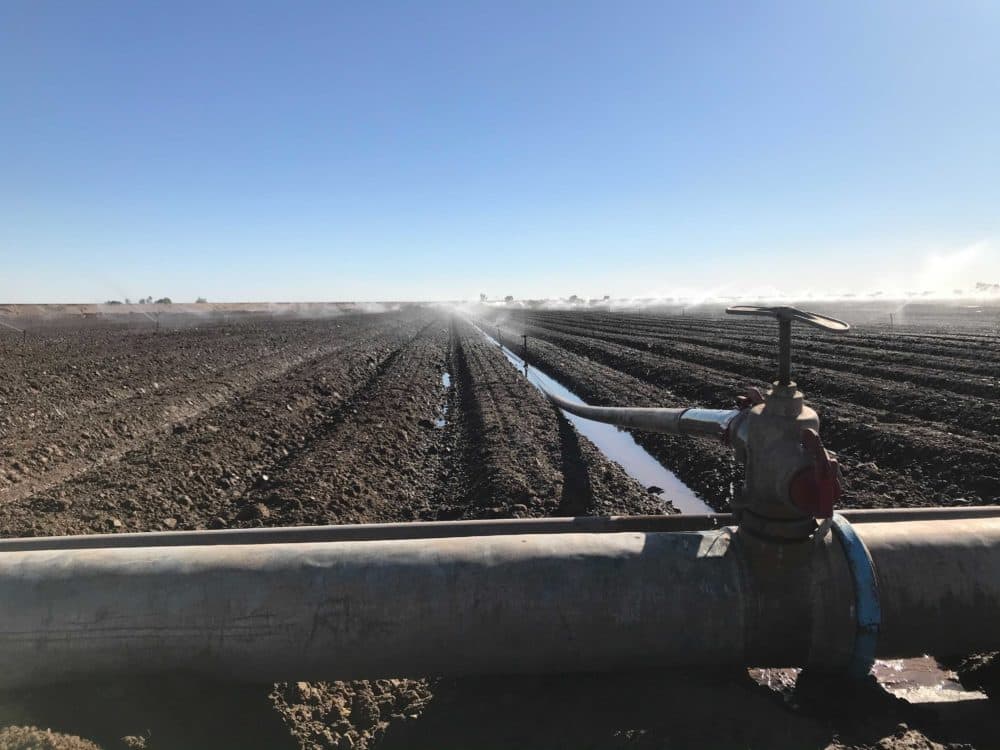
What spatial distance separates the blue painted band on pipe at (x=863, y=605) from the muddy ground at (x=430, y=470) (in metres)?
0.28

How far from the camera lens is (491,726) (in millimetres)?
2305

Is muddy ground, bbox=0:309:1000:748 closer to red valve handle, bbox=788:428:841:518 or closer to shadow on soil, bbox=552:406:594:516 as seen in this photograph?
shadow on soil, bbox=552:406:594:516

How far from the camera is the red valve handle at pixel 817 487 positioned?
2.19 m

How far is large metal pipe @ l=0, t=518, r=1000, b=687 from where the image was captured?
2.18m

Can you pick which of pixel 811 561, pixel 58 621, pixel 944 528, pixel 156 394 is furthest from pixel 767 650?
pixel 156 394

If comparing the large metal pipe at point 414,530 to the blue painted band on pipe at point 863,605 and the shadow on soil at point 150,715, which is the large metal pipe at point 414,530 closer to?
the blue painted band on pipe at point 863,605

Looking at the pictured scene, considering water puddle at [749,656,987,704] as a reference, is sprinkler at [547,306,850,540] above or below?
above

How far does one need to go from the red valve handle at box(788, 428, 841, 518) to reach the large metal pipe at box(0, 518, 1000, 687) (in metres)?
0.23

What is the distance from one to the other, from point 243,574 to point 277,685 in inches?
27.8

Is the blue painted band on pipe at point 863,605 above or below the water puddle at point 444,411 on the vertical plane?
above

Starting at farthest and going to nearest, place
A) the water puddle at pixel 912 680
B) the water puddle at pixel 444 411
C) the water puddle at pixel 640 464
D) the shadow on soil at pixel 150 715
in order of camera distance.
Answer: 1. the water puddle at pixel 444 411
2. the water puddle at pixel 640 464
3. the water puddle at pixel 912 680
4. the shadow on soil at pixel 150 715

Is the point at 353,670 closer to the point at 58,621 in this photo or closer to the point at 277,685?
the point at 277,685

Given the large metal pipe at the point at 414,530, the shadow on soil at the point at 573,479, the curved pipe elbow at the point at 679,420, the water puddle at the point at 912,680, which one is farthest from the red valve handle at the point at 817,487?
the shadow on soil at the point at 573,479

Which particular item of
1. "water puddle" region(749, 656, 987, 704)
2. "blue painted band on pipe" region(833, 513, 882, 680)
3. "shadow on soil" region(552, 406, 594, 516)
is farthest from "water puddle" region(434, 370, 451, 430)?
"blue painted band on pipe" region(833, 513, 882, 680)
